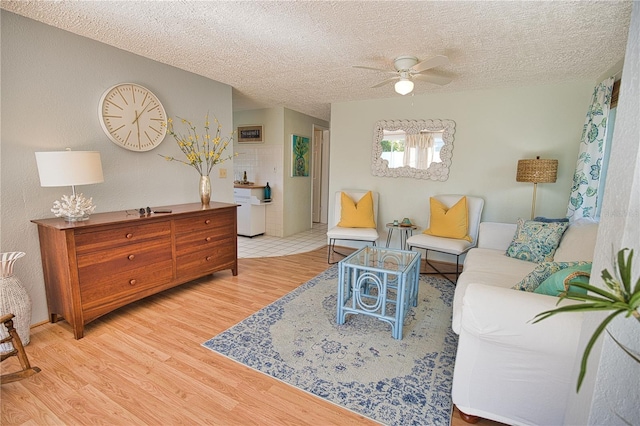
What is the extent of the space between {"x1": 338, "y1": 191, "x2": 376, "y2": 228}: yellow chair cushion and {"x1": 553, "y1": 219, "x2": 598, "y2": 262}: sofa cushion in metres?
2.07

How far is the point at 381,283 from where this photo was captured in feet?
7.58

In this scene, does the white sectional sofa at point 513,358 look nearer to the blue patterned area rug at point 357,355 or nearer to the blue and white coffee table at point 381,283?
the blue patterned area rug at point 357,355

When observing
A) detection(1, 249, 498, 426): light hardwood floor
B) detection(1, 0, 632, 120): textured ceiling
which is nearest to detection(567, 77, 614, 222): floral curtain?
detection(1, 0, 632, 120): textured ceiling

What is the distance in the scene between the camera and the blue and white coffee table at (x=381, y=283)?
2217mm

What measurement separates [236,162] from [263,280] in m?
3.12

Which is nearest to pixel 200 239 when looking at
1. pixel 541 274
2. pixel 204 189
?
pixel 204 189

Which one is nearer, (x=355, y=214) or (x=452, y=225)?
(x=452, y=225)

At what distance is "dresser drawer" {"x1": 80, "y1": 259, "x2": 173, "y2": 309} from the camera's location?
7.20 ft

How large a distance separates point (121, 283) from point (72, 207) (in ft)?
2.14

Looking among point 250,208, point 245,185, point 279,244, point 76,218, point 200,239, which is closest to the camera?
point 76,218

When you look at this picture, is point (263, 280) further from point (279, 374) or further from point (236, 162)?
point (236, 162)

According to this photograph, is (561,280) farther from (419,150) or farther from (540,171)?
(419,150)

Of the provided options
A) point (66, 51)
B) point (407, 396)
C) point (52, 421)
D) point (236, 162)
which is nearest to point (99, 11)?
point (66, 51)

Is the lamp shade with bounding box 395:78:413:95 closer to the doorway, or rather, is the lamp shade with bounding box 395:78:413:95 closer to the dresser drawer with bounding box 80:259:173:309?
the dresser drawer with bounding box 80:259:173:309
